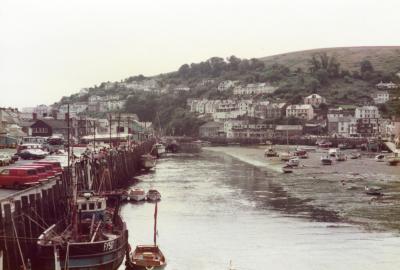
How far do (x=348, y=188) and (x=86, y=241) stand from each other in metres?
55.6

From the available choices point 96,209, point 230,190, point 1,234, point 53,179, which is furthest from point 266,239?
point 230,190

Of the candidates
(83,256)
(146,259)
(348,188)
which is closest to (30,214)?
(83,256)

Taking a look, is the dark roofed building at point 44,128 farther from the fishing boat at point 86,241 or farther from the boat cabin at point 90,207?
the boat cabin at point 90,207

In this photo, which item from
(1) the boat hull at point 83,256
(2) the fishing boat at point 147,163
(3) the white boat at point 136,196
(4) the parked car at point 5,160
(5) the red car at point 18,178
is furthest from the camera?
(2) the fishing boat at point 147,163

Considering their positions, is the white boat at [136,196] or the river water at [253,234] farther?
the white boat at [136,196]

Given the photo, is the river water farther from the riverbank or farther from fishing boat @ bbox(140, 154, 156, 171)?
fishing boat @ bbox(140, 154, 156, 171)

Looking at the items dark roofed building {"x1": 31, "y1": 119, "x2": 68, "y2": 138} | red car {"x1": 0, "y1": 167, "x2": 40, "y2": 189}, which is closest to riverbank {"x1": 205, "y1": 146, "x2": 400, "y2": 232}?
red car {"x1": 0, "y1": 167, "x2": 40, "y2": 189}

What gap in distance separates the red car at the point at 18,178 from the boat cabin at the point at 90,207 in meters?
11.0

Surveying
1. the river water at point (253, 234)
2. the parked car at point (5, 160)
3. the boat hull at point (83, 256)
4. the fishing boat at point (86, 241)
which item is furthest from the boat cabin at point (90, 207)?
the parked car at point (5, 160)

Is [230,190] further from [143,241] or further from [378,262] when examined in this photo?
[378,262]

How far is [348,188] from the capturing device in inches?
3465

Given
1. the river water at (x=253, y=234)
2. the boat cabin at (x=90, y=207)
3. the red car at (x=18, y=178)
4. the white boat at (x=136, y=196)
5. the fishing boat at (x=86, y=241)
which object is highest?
the red car at (x=18, y=178)

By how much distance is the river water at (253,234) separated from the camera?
4556cm

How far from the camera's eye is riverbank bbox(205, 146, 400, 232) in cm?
6341
